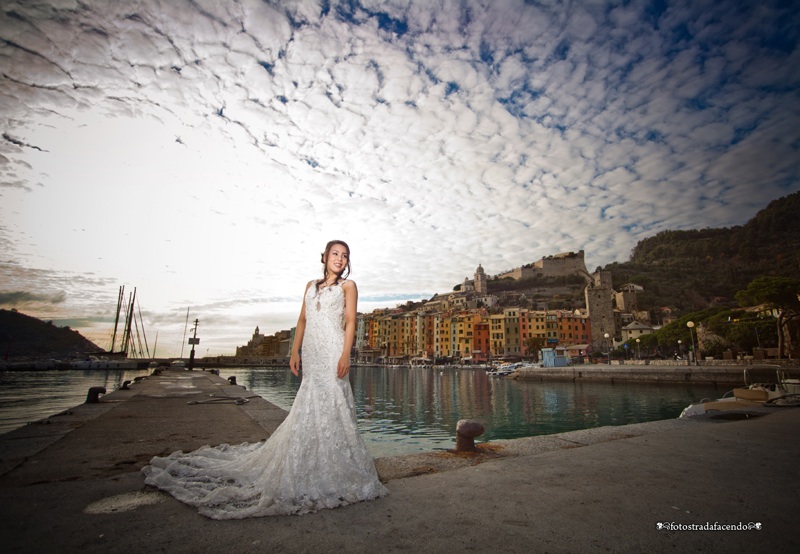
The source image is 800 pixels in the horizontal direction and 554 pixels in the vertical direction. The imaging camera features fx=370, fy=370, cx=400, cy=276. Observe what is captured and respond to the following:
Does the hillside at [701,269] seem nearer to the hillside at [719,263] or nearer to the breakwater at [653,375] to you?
the hillside at [719,263]

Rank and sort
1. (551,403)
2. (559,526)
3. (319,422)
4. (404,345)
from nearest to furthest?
1. (559,526)
2. (319,422)
3. (551,403)
4. (404,345)

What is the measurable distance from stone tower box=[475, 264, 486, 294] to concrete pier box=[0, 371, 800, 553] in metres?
119

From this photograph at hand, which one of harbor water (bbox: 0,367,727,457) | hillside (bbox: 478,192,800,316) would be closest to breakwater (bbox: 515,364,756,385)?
harbor water (bbox: 0,367,727,457)

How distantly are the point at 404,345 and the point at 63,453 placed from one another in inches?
3961

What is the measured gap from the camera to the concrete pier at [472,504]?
205 cm

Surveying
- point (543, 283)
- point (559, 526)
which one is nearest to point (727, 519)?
point (559, 526)

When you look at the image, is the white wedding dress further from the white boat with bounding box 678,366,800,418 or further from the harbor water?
the white boat with bounding box 678,366,800,418

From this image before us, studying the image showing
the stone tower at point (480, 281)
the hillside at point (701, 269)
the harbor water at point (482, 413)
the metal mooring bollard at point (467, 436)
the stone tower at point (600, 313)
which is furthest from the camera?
the stone tower at point (480, 281)

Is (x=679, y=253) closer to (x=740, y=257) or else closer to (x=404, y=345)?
(x=740, y=257)

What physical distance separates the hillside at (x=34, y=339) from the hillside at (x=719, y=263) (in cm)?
13915

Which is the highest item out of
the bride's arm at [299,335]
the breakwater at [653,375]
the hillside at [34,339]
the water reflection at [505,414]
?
the hillside at [34,339]

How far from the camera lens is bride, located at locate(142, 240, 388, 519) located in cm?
263

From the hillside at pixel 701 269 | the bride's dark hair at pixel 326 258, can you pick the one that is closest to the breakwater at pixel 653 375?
the bride's dark hair at pixel 326 258

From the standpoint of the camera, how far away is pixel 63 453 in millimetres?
3988
